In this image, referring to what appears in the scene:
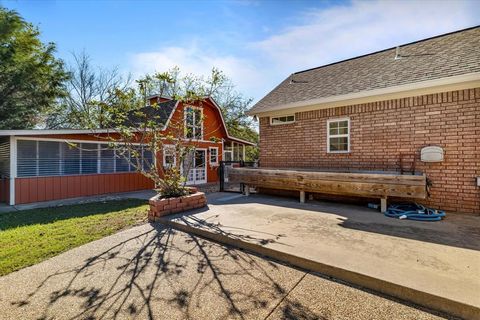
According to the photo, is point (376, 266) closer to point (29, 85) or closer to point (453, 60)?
point (453, 60)

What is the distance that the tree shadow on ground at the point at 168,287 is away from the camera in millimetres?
2211

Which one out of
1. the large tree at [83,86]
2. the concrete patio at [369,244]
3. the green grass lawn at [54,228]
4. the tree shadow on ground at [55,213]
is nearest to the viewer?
the concrete patio at [369,244]

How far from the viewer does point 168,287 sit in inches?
103

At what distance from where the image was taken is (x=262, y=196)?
7828 millimetres

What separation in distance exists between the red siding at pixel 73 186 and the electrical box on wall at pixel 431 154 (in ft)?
35.5

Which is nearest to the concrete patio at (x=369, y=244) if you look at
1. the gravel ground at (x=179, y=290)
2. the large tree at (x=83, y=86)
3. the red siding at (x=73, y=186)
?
the gravel ground at (x=179, y=290)

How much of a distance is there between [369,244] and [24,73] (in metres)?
16.7

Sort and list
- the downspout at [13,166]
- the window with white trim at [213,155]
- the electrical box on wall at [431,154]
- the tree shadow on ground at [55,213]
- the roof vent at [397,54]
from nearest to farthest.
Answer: the electrical box on wall at [431,154]
the tree shadow on ground at [55,213]
the roof vent at [397,54]
the downspout at [13,166]
the window with white trim at [213,155]

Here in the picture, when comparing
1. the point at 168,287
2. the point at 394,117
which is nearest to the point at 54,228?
the point at 168,287

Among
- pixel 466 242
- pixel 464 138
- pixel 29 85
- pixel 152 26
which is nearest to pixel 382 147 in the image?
pixel 464 138

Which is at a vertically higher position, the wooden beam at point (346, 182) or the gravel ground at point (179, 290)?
the wooden beam at point (346, 182)

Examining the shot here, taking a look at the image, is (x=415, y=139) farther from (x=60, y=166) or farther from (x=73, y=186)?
(x=60, y=166)

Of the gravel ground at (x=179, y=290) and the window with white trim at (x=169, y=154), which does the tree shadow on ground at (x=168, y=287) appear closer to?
the gravel ground at (x=179, y=290)

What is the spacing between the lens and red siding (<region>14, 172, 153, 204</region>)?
8.14m
